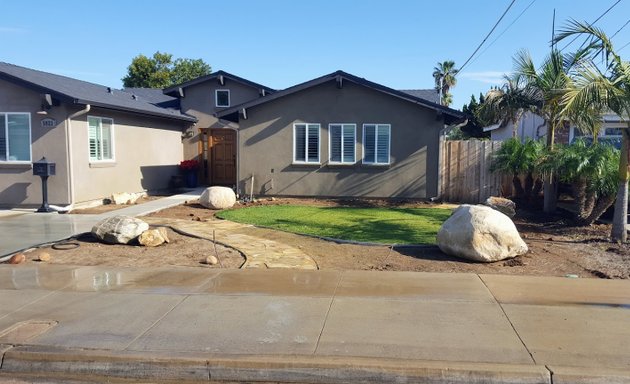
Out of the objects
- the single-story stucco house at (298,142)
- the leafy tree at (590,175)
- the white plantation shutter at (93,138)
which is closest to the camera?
the leafy tree at (590,175)

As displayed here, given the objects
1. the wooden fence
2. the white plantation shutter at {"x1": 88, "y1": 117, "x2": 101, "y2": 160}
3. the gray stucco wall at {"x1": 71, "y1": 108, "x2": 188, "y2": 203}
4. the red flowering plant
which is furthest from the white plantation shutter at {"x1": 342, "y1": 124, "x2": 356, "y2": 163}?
the white plantation shutter at {"x1": 88, "y1": 117, "x2": 101, "y2": 160}

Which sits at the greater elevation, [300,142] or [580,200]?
[300,142]

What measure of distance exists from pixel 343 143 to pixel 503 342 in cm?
1225

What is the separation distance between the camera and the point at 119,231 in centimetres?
956

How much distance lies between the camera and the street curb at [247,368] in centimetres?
436

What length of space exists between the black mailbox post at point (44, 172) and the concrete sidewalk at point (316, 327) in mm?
6910

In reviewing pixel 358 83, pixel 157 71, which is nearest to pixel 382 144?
pixel 358 83

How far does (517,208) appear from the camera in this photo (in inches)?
560

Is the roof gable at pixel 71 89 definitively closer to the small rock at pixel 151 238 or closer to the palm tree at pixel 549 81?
the small rock at pixel 151 238

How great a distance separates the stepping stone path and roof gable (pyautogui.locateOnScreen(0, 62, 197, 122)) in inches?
165

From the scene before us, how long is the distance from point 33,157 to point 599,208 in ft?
47.1

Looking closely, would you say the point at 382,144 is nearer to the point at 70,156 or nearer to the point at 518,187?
the point at 518,187

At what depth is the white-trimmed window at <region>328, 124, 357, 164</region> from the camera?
16766 mm

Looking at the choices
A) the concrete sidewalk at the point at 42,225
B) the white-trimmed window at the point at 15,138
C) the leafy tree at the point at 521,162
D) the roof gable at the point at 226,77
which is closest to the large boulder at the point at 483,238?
the leafy tree at the point at 521,162
